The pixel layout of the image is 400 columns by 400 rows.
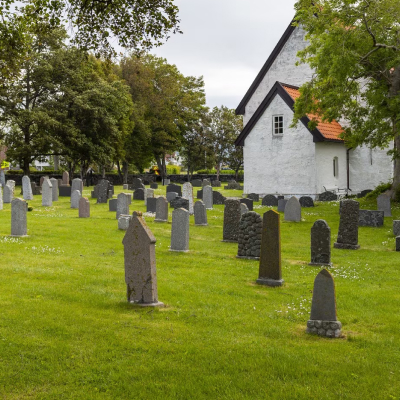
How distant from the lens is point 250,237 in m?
12.8

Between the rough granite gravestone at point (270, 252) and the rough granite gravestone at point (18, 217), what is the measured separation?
7.72 metres

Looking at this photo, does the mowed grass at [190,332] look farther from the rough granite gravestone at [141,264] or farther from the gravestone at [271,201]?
the gravestone at [271,201]

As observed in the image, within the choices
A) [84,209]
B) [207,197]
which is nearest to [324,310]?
[84,209]

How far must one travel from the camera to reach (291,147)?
32.7 meters

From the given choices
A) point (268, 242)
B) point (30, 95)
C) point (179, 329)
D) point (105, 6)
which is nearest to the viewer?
point (179, 329)

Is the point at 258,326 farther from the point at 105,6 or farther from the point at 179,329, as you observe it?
the point at 105,6

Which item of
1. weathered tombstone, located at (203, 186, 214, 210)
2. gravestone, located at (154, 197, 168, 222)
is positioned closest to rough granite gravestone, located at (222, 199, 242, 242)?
gravestone, located at (154, 197, 168, 222)

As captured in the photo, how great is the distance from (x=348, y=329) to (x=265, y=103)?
27275 millimetres

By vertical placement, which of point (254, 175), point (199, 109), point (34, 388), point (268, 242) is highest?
point (199, 109)

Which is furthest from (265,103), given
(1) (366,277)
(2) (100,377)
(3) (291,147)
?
(2) (100,377)

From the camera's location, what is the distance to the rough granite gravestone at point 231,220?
15.5 m

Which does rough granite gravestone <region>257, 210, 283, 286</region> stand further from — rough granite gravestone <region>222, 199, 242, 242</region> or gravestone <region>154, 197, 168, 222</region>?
gravestone <region>154, 197, 168, 222</region>

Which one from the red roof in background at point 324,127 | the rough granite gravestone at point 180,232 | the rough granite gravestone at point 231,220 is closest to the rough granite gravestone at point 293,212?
the rough granite gravestone at point 231,220

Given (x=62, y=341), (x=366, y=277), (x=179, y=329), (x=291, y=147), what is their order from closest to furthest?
1. (x=62, y=341)
2. (x=179, y=329)
3. (x=366, y=277)
4. (x=291, y=147)
